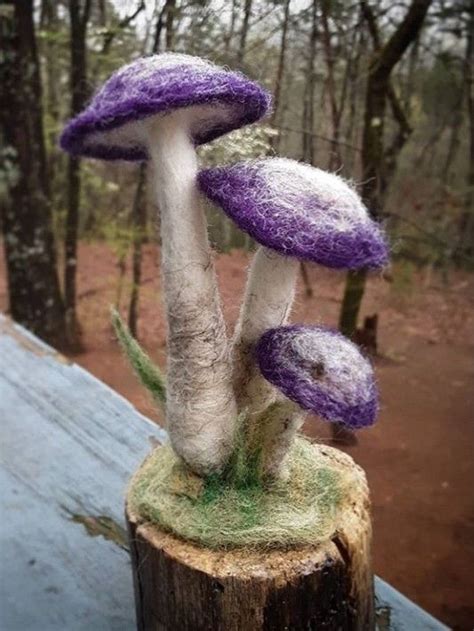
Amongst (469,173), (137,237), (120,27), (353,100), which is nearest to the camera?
(353,100)

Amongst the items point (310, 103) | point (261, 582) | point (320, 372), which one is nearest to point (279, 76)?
point (310, 103)

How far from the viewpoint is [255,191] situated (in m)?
0.46

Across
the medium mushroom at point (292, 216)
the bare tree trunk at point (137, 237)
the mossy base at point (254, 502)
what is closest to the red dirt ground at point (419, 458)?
the mossy base at point (254, 502)

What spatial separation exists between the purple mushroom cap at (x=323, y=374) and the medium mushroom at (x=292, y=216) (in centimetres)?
5

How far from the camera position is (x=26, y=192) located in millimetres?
1690

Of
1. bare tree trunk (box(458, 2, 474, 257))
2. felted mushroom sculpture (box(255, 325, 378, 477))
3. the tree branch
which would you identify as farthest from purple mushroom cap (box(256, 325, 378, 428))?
bare tree trunk (box(458, 2, 474, 257))

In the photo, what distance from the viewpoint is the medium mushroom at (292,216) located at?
0.44 meters

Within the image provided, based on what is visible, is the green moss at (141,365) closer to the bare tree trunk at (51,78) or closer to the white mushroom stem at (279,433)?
the white mushroom stem at (279,433)

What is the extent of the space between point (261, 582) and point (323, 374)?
0.52ft

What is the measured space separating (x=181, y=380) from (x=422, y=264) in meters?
0.45

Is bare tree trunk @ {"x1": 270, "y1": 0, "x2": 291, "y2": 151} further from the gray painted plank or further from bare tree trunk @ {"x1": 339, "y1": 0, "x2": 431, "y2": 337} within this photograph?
the gray painted plank

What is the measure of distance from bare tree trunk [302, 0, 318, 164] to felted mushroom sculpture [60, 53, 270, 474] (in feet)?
0.30

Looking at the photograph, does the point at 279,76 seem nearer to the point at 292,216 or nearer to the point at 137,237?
the point at 292,216

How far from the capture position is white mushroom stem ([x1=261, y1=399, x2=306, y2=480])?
21.0 inches
